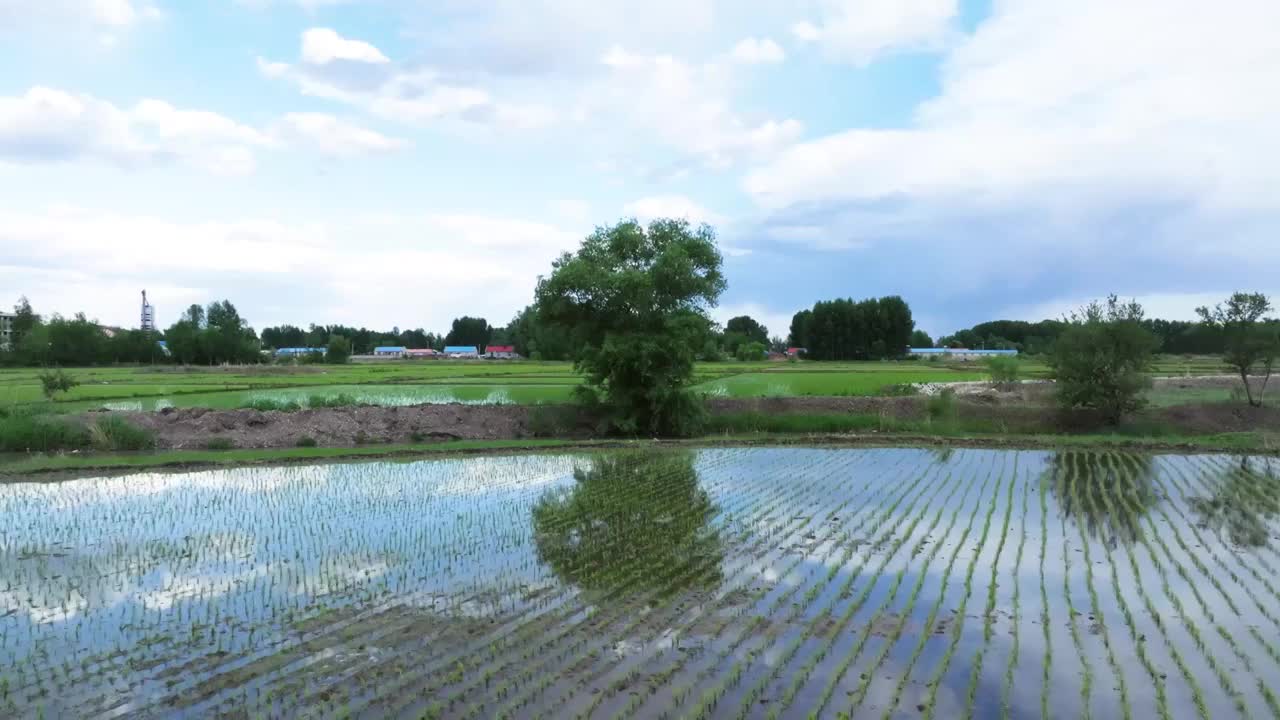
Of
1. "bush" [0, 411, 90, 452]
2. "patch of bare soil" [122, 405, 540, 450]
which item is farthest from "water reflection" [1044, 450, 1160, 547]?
"bush" [0, 411, 90, 452]

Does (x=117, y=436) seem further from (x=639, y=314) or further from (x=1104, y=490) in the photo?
(x=1104, y=490)

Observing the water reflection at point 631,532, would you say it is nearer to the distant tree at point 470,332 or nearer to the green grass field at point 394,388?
the green grass field at point 394,388

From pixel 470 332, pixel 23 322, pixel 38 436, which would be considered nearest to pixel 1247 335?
pixel 38 436

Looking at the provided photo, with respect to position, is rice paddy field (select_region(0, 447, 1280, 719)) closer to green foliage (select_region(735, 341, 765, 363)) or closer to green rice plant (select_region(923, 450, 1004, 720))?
green rice plant (select_region(923, 450, 1004, 720))

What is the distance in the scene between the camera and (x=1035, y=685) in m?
7.44

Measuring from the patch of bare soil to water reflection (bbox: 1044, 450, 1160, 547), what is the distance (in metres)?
18.6

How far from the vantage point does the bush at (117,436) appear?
2623cm

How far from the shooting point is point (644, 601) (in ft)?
33.1

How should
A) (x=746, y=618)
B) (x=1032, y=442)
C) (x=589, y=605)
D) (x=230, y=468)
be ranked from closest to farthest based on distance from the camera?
(x=746, y=618)
(x=589, y=605)
(x=230, y=468)
(x=1032, y=442)

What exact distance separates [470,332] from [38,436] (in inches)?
6808

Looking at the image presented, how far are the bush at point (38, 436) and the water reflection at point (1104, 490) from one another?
27.8m

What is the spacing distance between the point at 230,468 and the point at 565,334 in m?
14.8

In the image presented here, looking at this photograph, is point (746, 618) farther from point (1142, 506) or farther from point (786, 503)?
point (1142, 506)

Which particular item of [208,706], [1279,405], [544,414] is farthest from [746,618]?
[1279,405]
